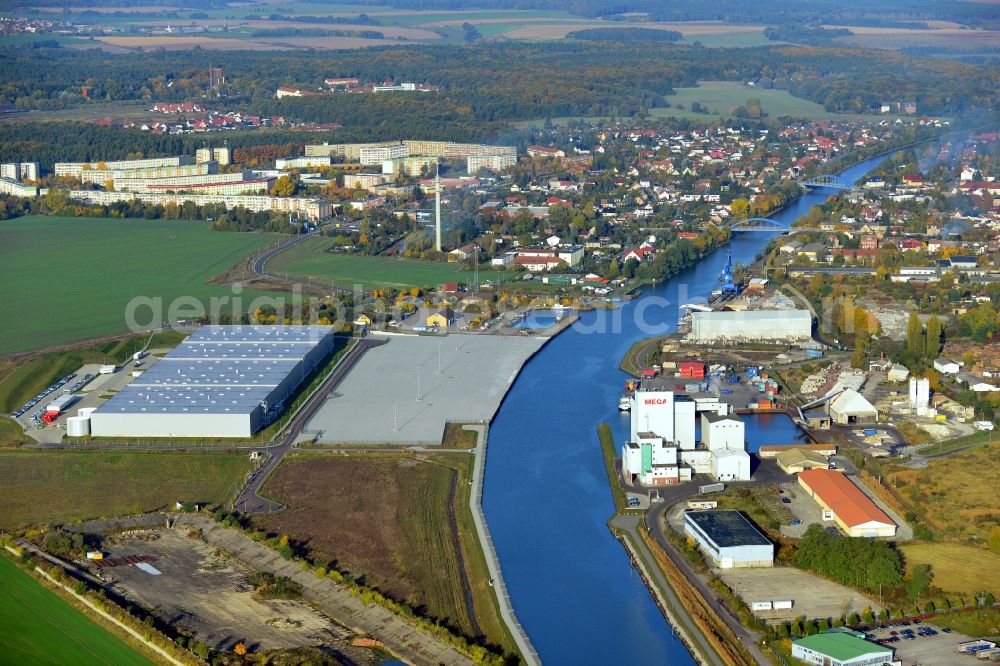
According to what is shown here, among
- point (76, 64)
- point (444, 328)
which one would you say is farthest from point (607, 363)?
point (76, 64)

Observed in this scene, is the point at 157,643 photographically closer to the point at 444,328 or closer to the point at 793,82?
the point at 444,328

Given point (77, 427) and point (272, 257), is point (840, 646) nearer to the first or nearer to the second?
point (77, 427)

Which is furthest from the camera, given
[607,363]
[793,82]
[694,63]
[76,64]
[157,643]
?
[694,63]

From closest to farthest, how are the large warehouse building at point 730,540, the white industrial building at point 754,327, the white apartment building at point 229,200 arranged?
the large warehouse building at point 730,540, the white industrial building at point 754,327, the white apartment building at point 229,200

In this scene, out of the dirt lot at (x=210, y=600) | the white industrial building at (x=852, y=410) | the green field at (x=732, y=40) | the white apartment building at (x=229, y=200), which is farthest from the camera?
the green field at (x=732, y=40)

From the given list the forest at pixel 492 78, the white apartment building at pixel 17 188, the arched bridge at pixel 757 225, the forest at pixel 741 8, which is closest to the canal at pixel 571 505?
the arched bridge at pixel 757 225

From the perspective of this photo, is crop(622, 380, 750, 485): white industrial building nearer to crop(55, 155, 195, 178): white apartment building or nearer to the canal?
the canal

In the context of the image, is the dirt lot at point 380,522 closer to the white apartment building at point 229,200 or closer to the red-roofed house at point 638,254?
the red-roofed house at point 638,254
